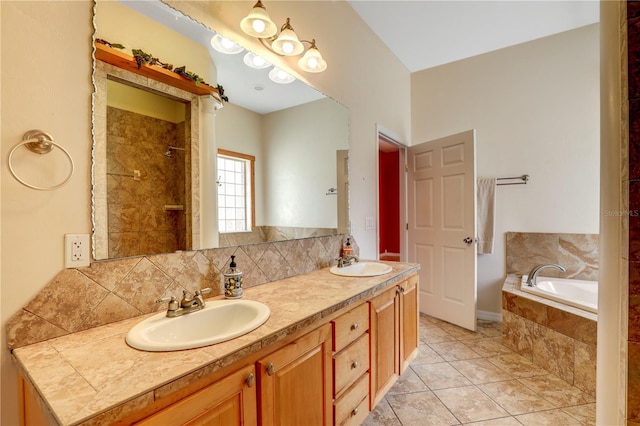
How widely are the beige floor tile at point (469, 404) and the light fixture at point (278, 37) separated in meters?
2.34

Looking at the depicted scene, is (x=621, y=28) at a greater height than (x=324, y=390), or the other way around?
(x=621, y=28)

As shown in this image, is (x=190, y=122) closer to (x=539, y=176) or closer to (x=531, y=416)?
(x=531, y=416)

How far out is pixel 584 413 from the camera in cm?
171

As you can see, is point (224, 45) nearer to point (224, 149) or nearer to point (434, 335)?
point (224, 149)

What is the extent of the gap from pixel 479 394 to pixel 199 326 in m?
1.90

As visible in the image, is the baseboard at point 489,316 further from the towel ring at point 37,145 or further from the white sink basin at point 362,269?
the towel ring at point 37,145

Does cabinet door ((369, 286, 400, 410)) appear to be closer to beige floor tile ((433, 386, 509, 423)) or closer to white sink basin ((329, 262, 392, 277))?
white sink basin ((329, 262, 392, 277))

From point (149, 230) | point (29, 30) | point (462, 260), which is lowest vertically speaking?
point (462, 260)

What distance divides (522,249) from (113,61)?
3618 mm

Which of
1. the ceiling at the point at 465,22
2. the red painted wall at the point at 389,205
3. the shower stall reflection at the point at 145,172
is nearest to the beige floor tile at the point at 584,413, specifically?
the shower stall reflection at the point at 145,172

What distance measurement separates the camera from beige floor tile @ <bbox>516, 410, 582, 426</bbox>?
1638mm

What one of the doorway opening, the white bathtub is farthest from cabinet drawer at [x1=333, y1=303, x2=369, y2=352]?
the doorway opening

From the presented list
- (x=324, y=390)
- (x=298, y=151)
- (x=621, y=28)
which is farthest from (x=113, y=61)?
(x=621, y=28)

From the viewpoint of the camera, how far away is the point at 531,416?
1.70 meters
